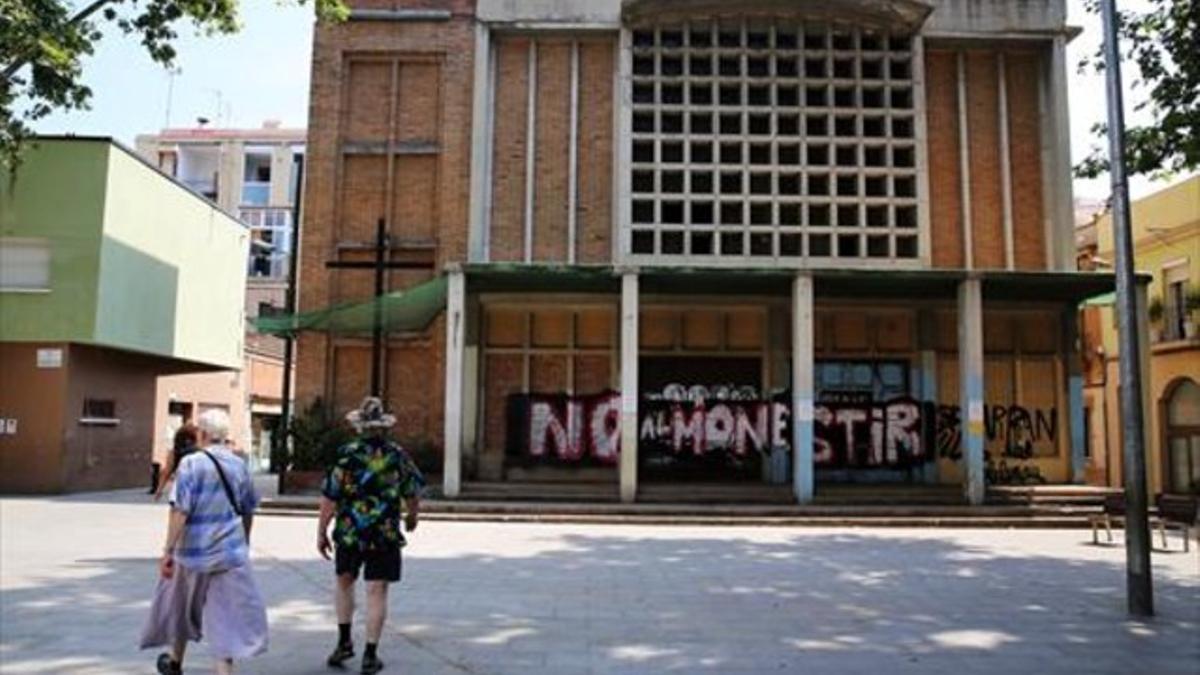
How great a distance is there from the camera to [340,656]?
687cm

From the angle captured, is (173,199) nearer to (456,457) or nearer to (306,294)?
(306,294)

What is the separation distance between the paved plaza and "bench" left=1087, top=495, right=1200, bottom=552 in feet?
2.31

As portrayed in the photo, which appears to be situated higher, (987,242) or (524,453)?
(987,242)

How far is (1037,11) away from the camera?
22.5 meters

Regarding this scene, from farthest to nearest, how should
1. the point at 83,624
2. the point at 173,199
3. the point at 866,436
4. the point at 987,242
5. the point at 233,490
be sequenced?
the point at 173,199 < the point at 987,242 < the point at 866,436 < the point at 83,624 < the point at 233,490

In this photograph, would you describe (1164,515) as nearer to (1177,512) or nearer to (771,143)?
(1177,512)

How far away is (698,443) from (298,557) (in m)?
10.1

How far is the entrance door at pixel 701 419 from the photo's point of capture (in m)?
20.9

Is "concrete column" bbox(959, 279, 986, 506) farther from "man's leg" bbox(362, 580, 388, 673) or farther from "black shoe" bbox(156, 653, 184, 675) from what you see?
"black shoe" bbox(156, 653, 184, 675)

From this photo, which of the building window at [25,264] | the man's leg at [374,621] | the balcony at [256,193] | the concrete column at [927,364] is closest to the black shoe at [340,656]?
the man's leg at [374,621]

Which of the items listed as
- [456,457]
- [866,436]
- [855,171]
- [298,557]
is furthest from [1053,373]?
[298,557]

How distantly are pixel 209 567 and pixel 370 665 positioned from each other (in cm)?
120

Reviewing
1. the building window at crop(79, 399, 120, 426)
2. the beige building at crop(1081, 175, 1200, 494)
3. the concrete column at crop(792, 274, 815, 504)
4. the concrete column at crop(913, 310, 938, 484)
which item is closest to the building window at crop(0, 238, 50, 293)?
the building window at crop(79, 399, 120, 426)

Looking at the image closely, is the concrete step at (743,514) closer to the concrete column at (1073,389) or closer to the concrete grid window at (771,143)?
the concrete column at (1073,389)
